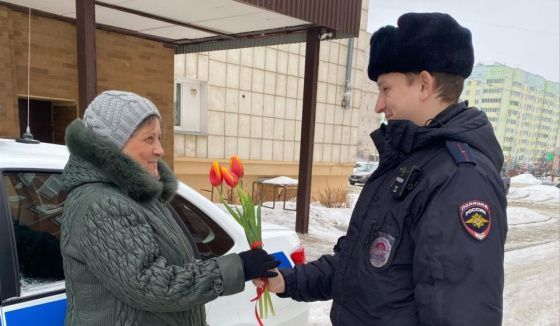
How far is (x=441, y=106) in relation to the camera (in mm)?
1138

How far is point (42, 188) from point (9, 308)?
509 mm

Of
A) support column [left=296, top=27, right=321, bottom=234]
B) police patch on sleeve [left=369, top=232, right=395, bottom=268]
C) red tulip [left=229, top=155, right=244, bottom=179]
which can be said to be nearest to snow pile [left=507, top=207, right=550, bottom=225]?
support column [left=296, top=27, right=321, bottom=234]

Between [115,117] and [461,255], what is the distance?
1.05 m

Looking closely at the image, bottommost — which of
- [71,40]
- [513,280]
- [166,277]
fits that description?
[513,280]

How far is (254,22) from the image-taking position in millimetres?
5512

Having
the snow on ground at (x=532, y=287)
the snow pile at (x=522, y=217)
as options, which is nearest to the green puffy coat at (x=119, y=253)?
the snow on ground at (x=532, y=287)

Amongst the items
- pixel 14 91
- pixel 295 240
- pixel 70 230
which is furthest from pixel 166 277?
pixel 14 91

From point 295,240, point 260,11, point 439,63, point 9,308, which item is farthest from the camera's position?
point 260,11

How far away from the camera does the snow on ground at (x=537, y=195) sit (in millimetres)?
17562

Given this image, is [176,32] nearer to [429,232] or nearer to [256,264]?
[256,264]

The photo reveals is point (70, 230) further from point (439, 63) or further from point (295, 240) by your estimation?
point (295, 240)

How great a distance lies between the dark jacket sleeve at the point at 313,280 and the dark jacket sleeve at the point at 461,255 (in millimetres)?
612

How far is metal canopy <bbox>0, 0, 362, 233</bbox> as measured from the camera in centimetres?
423

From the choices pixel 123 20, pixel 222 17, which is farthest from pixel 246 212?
pixel 123 20
